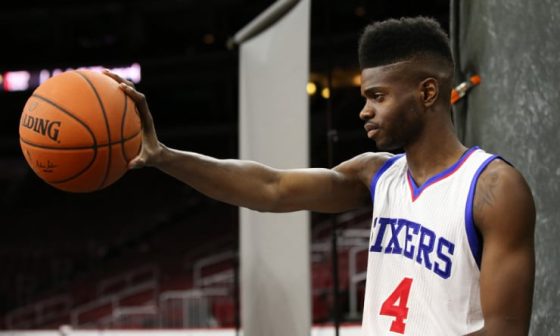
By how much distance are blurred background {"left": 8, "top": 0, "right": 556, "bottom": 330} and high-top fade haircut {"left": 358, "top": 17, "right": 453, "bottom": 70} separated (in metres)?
9.38

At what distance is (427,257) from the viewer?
86.7 inches

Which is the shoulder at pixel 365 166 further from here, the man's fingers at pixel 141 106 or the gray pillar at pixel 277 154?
the gray pillar at pixel 277 154

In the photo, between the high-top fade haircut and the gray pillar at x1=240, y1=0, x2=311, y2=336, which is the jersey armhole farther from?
the gray pillar at x1=240, y1=0, x2=311, y2=336

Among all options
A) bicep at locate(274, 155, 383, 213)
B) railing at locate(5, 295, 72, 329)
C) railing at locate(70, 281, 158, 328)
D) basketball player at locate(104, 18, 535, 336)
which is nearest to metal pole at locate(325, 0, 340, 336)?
bicep at locate(274, 155, 383, 213)

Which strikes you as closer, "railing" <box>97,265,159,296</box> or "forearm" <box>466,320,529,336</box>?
"forearm" <box>466,320,529,336</box>

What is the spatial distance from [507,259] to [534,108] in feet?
3.42

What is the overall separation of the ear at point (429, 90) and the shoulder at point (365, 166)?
35 centimetres

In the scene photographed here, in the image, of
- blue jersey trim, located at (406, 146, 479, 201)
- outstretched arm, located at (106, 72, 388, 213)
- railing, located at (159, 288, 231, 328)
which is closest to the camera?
blue jersey trim, located at (406, 146, 479, 201)

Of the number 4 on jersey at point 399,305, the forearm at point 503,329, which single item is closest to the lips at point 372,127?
the number 4 on jersey at point 399,305

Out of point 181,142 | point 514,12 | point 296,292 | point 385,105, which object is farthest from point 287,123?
point 181,142

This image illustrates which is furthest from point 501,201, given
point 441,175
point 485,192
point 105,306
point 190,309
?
point 105,306

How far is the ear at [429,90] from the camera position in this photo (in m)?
2.27

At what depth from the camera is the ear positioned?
2.27 metres

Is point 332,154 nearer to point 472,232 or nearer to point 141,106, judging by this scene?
point 141,106
